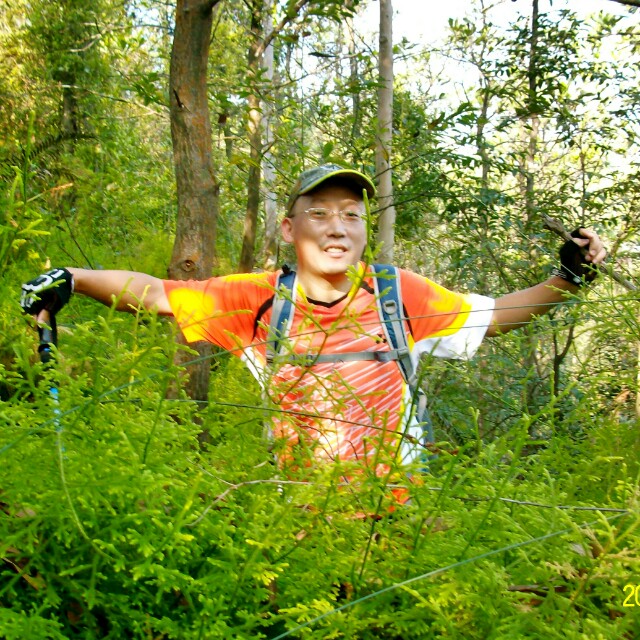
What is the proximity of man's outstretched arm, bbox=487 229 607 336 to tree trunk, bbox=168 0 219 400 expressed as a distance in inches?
51.1

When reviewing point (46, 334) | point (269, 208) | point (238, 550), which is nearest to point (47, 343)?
point (46, 334)

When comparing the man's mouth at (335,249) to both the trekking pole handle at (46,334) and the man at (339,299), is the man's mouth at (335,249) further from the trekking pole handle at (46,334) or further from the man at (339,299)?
the trekking pole handle at (46,334)

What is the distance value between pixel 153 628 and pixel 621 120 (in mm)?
7447

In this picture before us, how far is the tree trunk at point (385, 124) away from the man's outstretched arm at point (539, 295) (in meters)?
2.88

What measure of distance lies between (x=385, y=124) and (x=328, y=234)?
3.27 m

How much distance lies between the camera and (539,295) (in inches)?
86.7

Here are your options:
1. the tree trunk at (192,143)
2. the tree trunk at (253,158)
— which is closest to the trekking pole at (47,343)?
the tree trunk at (192,143)

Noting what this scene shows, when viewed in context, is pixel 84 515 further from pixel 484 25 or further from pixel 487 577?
pixel 484 25

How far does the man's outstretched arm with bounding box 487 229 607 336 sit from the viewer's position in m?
2.02

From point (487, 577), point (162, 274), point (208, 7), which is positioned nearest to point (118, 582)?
point (487, 577)

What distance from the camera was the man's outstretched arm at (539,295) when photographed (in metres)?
2.02

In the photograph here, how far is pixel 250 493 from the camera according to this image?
0.81m

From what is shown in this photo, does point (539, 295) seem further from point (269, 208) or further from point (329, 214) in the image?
point (269, 208)

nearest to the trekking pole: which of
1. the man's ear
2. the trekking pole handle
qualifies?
the trekking pole handle
